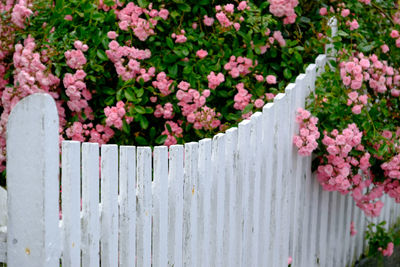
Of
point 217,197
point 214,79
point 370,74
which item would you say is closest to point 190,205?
point 217,197

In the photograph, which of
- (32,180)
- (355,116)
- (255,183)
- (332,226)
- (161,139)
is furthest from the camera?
(332,226)

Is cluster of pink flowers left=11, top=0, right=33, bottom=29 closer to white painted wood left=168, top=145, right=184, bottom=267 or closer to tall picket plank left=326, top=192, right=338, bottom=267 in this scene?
white painted wood left=168, top=145, right=184, bottom=267

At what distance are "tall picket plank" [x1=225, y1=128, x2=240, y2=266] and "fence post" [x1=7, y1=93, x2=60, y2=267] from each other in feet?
3.45

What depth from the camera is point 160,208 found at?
8.64 ft

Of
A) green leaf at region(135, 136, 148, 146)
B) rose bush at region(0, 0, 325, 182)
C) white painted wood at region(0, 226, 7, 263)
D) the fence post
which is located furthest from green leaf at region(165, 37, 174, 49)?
white painted wood at region(0, 226, 7, 263)

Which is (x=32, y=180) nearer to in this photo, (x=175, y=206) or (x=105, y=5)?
(x=175, y=206)

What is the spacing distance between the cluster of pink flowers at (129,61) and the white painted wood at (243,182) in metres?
0.88

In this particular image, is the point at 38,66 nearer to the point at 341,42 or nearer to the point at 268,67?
the point at 268,67

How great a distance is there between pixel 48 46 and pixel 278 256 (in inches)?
71.8

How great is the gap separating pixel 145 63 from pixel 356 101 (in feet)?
4.23

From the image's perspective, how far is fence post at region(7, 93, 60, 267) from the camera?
6.76ft

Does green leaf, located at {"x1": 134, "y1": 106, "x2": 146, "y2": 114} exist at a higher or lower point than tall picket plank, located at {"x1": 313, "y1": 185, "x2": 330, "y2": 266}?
higher

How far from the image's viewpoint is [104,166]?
238cm

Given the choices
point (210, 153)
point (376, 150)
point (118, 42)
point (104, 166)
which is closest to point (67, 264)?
point (104, 166)
